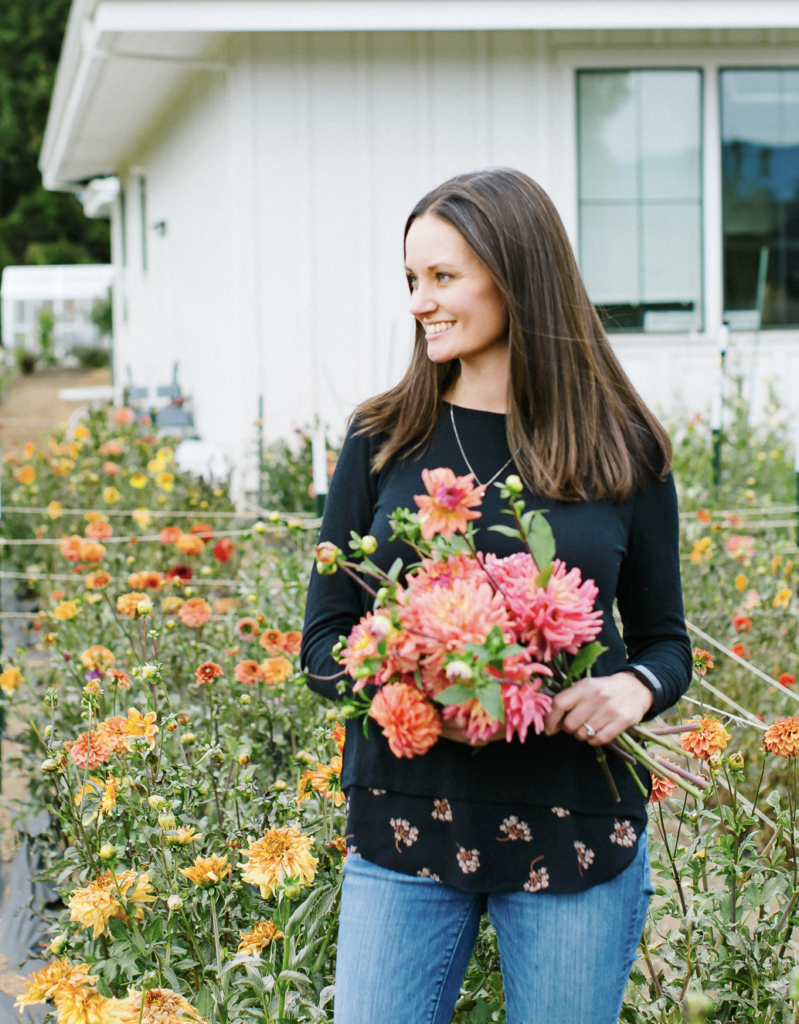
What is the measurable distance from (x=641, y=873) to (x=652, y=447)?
0.58m

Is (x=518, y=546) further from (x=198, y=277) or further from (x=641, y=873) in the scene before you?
(x=198, y=277)

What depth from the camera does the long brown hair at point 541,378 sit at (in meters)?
1.57

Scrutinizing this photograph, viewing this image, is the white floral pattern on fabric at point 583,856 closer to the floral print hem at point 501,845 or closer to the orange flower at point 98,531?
the floral print hem at point 501,845

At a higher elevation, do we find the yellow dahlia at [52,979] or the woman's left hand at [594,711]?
the woman's left hand at [594,711]

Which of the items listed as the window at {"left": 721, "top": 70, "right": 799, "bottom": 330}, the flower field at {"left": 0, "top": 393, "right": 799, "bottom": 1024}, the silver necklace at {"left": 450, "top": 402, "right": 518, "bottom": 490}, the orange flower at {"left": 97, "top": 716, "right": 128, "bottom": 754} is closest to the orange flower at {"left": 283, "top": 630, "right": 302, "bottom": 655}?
the flower field at {"left": 0, "top": 393, "right": 799, "bottom": 1024}

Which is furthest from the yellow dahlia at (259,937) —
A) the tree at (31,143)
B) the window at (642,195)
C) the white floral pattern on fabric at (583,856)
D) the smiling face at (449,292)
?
the tree at (31,143)

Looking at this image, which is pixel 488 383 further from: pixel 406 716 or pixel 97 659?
pixel 97 659

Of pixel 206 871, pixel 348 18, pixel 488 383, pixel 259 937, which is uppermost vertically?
pixel 348 18

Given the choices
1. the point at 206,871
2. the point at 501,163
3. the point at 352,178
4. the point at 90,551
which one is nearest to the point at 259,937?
the point at 206,871

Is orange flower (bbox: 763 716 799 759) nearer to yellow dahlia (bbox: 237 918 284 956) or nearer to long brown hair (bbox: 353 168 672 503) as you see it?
long brown hair (bbox: 353 168 672 503)

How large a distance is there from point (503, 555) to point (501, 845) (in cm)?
36

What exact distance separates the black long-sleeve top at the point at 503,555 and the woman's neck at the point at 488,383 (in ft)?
0.06

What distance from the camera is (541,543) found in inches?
47.6

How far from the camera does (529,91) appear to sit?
7098 mm
